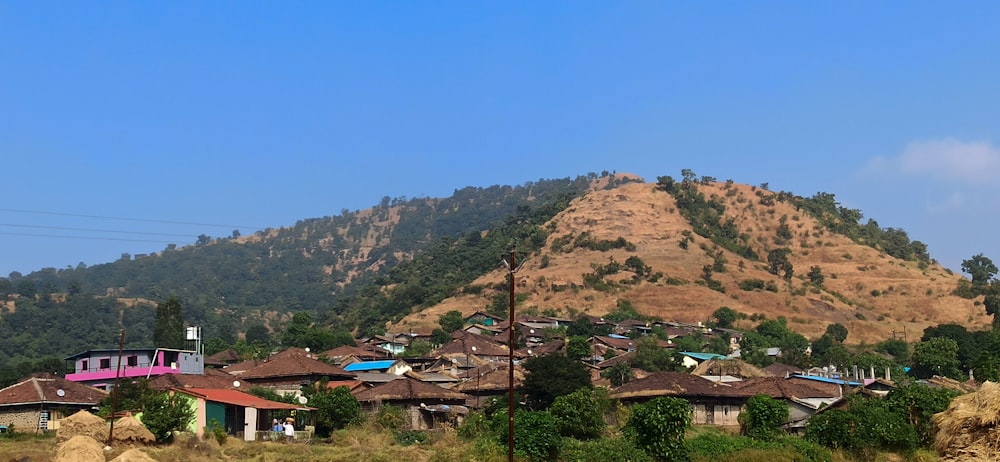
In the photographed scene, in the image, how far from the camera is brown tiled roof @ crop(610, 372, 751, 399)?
5025 cm

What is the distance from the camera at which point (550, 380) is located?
2014 inches

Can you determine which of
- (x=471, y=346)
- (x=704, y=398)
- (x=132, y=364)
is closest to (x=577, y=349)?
(x=471, y=346)

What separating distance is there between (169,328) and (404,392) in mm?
42861

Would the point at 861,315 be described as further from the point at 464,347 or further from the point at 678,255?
the point at 464,347

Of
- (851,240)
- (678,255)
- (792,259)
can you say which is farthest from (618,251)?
(851,240)

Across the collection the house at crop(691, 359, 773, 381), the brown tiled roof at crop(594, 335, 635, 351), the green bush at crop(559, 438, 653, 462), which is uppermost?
the brown tiled roof at crop(594, 335, 635, 351)

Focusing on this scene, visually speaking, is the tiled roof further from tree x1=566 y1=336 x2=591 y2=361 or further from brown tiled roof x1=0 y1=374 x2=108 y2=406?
tree x1=566 y1=336 x2=591 y2=361

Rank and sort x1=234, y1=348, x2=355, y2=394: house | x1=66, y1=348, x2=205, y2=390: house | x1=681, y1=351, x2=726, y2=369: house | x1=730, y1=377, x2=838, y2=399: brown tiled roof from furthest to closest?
x1=681, y1=351, x2=726, y2=369: house → x1=66, y1=348, x2=205, y2=390: house → x1=234, y1=348, x2=355, y2=394: house → x1=730, y1=377, x2=838, y2=399: brown tiled roof

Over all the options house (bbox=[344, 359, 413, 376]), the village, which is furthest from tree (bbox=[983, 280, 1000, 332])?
house (bbox=[344, 359, 413, 376])

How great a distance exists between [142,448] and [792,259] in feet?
431

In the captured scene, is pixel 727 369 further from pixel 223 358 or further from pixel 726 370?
pixel 223 358

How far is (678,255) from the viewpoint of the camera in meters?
141

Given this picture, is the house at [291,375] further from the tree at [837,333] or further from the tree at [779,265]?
the tree at [779,265]

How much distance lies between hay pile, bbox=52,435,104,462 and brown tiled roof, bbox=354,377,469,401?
19.4 meters
